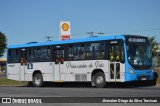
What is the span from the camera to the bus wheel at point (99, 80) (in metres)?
25.6

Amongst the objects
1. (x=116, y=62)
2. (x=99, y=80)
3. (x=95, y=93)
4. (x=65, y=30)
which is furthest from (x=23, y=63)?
(x=95, y=93)

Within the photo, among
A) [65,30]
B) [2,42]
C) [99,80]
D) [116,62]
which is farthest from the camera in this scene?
[2,42]

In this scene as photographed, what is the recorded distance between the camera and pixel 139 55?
25047 mm

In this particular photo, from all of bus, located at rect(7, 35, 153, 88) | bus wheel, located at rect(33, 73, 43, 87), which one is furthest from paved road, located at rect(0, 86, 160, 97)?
bus wheel, located at rect(33, 73, 43, 87)

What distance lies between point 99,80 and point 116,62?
→ 5.75 feet

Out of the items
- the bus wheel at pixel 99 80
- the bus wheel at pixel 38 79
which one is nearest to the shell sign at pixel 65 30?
the bus wheel at pixel 38 79

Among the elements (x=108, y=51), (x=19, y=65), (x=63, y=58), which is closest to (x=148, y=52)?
(x=108, y=51)

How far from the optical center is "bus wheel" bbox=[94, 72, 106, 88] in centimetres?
2562

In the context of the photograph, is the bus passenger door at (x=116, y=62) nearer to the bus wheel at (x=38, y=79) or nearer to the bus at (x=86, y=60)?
the bus at (x=86, y=60)

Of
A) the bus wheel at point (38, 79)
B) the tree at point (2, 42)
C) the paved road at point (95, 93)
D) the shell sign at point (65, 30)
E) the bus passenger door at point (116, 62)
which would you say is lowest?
the paved road at point (95, 93)

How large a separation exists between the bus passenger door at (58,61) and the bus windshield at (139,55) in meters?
5.58

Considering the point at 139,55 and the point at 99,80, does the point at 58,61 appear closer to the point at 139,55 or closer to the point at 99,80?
the point at 99,80

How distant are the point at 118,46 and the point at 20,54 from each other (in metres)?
9.65

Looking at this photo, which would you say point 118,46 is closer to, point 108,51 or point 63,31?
point 108,51
